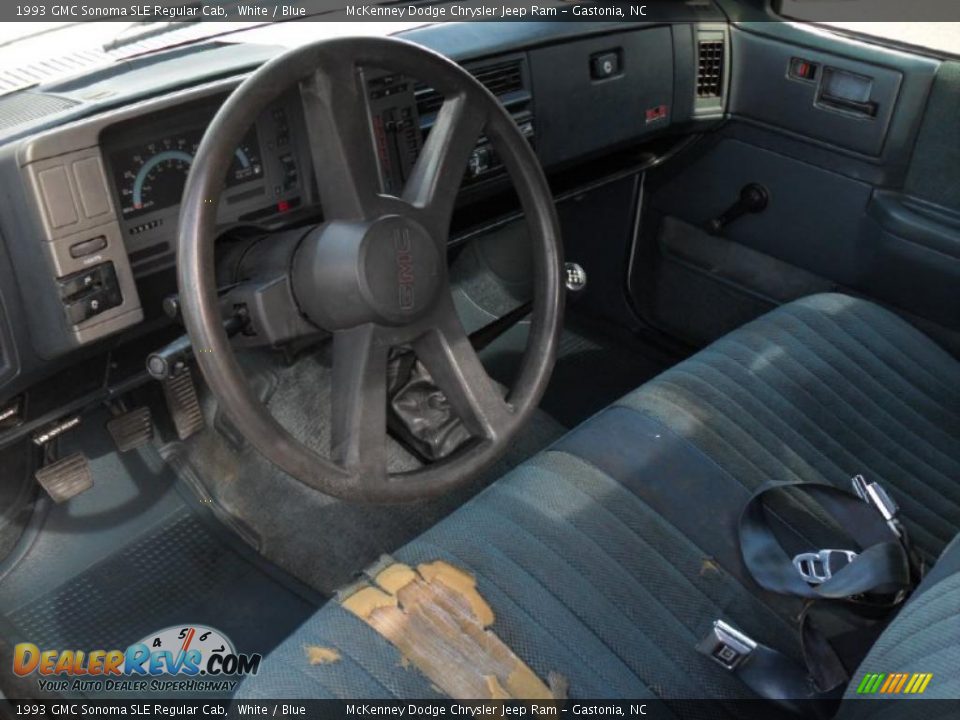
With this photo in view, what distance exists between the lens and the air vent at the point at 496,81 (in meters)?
2.03

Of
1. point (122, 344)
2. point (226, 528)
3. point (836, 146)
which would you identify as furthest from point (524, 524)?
point (836, 146)

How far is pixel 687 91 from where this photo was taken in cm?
252

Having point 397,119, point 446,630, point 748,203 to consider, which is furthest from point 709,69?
point 446,630

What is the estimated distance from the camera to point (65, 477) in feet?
6.55

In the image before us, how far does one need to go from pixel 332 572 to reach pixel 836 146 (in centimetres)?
148

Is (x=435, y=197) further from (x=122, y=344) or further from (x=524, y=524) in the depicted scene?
(x=122, y=344)

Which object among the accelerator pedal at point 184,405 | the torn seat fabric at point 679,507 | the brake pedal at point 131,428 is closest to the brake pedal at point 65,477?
the brake pedal at point 131,428

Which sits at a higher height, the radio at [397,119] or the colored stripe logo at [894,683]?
the radio at [397,119]

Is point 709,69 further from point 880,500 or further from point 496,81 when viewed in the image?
point 880,500

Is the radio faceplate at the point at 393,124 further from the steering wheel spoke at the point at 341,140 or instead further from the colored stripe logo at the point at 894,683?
the colored stripe logo at the point at 894,683

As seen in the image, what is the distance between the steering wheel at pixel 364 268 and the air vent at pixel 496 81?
0.45 metres

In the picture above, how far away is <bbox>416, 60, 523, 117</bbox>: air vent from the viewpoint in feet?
6.65

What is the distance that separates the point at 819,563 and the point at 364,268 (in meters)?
0.76

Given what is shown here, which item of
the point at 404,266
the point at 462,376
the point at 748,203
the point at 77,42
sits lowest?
the point at 748,203
